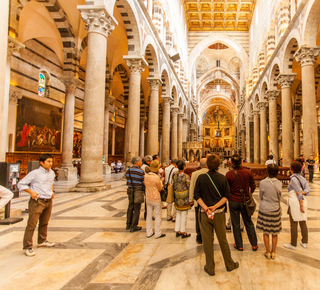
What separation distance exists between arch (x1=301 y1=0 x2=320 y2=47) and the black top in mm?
12251

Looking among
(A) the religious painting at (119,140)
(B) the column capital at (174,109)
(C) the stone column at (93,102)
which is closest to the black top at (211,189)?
(C) the stone column at (93,102)

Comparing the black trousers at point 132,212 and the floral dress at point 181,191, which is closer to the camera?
the floral dress at point 181,191

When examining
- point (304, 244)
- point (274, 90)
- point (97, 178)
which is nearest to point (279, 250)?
point (304, 244)

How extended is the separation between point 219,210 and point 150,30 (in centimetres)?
1263

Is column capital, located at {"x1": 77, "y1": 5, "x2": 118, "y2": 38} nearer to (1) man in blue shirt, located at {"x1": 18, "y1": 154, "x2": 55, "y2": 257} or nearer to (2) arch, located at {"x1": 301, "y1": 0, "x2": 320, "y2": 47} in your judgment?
(1) man in blue shirt, located at {"x1": 18, "y1": 154, "x2": 55, "y2": 257}

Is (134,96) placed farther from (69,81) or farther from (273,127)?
(273,127)

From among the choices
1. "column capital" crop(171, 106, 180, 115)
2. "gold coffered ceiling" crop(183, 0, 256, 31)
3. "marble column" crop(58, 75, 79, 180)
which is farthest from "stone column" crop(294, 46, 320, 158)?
"gold coffered ceiling" crop(183, 0, 256, 31)

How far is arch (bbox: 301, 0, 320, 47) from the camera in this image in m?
10.9

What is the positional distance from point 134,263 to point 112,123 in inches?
885

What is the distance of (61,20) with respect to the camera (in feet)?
38.7

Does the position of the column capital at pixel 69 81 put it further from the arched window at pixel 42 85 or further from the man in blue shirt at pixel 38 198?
the man in blue shirt at pixel 38 198

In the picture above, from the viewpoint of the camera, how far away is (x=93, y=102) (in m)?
7.65

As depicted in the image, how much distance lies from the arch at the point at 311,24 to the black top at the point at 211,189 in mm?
12251

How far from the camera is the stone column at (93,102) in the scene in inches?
300
